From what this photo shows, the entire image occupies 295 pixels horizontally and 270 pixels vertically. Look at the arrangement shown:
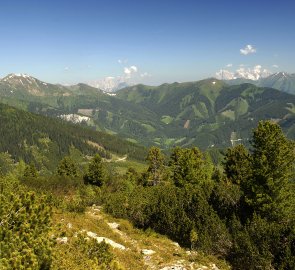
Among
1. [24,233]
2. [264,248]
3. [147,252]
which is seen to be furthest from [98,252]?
[264,248]

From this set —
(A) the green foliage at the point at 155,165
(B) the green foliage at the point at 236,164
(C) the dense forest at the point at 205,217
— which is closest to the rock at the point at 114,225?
(C) the dense forest at the point at 205,217

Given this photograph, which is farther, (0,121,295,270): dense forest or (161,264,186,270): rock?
(161,264,186,270): rock

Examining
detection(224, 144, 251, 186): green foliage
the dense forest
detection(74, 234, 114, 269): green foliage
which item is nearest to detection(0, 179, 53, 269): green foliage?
the dense forest

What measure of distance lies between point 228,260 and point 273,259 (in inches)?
152

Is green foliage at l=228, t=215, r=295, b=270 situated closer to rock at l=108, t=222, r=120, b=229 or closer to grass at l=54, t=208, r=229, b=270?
grass at l=54, t=208, r=229, b=270

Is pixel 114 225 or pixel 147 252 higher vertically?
pixel 147 252

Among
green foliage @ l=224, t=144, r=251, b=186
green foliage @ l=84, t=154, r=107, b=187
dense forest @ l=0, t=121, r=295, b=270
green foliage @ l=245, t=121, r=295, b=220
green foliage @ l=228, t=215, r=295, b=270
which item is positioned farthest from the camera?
green foliage @ l=84, t=154, r=107, b=187

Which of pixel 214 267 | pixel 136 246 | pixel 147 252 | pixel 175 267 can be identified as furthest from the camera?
pixel 136 246

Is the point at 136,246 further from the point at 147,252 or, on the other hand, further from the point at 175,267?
the point at 175,267

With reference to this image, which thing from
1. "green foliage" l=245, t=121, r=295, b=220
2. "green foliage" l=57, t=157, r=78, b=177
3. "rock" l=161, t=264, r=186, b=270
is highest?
"green foliage" l=245, t=121, r=295, b=220

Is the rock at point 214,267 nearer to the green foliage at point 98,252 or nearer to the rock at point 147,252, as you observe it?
the rock at point 147,252

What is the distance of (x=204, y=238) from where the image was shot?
28.8 m

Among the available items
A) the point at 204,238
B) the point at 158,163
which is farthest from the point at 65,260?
the point at 158,163

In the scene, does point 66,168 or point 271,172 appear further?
point 66,168
